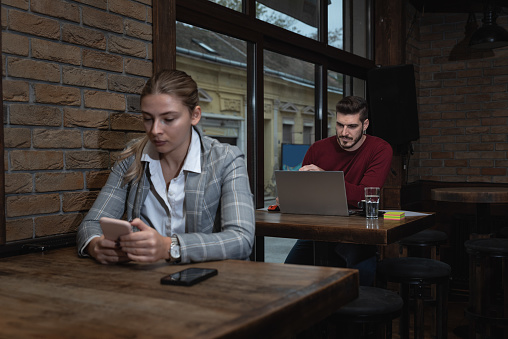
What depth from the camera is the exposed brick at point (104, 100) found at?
2.13m

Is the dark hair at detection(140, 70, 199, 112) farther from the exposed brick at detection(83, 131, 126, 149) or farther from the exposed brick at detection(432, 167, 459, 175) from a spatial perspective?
the exposed brick at detection(432, 167, 459, 175)

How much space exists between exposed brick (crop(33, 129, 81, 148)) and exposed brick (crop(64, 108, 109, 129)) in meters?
0.04

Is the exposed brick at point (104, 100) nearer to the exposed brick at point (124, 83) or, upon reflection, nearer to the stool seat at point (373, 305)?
the exposed brick at point (124, 83)

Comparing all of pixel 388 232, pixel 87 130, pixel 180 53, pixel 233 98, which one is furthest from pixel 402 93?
pixel 87 130

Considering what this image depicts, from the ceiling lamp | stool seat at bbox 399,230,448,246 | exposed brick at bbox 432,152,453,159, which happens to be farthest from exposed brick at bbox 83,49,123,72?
exposed brick at bbox 432,152,453,159

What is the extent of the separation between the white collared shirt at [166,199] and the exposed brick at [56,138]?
0.39 m

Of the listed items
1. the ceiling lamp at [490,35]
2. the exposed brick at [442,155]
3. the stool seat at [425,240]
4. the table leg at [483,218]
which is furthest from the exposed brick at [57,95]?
the exposed brick at [442,155]

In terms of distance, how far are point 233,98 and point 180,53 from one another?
61 centimetres

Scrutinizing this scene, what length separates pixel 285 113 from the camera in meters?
3.97

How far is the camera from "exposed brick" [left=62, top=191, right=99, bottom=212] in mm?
2069

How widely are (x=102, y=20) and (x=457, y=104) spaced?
3942mm

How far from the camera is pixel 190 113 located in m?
1.82

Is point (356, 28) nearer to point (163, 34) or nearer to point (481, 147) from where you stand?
point (481, 147)

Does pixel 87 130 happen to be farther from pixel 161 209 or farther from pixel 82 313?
pixel 82 313
